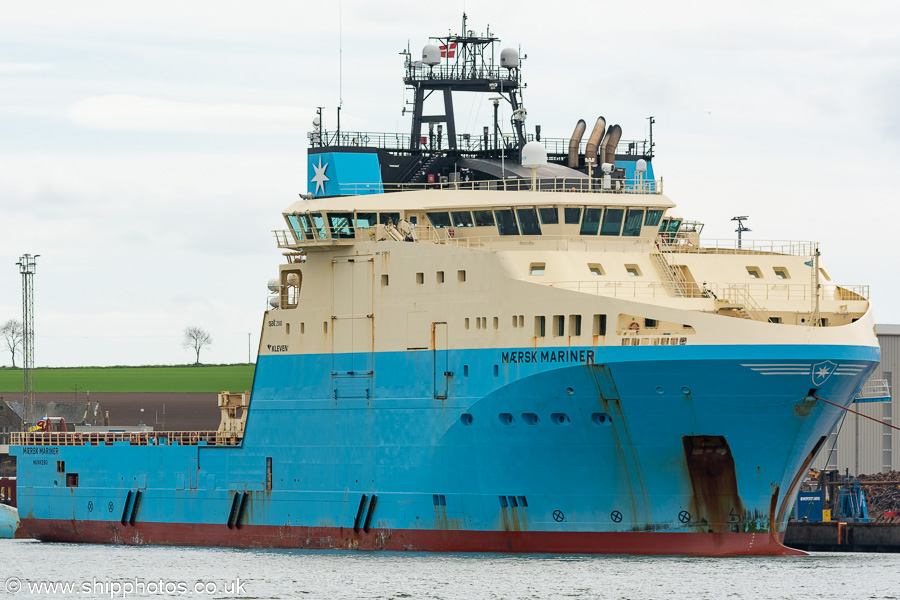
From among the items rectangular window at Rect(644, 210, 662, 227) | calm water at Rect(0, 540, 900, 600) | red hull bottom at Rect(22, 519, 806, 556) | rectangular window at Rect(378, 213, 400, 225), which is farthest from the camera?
rectangular window at Rect(378, 213, 400, 225)

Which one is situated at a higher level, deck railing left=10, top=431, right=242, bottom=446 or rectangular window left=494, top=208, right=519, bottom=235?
rectangular window left=494, top=208, right=519, bottom=235

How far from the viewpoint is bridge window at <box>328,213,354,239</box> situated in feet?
139

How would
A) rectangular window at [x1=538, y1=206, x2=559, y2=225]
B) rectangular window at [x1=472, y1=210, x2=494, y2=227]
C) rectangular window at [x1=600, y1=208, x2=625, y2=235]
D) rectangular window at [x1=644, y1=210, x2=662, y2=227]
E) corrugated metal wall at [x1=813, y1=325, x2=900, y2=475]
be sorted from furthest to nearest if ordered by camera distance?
corrugated metal wall at [x1=813, y1=325, x2=900, y2=475] → rectangular window at [x1=644, y1=210, x2=662, y2=227] → rectangular window at [x1=472, y1=210, x2=494, y2=227] → rectangular window at [x1=600, y1=208, x2=625, y2=235] → rectangular window at [x1=538, y1=206, x2=559, y2=225]

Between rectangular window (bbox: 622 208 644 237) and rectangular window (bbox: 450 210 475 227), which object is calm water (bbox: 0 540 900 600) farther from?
rectangular window (bbox: 622 208 644 237)

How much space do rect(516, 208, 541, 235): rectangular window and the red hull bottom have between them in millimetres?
7350

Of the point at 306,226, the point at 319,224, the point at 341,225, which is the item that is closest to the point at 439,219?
the point at 341,225

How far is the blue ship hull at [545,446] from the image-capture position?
36875 mm

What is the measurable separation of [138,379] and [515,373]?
7226 centimetres

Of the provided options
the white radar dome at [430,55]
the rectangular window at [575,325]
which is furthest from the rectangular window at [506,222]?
the white radar dome at [430,55]

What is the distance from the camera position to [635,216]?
41250mm

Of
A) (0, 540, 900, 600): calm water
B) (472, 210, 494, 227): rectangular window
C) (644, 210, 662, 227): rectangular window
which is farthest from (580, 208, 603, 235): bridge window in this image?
(0, 540, 900, 600): calm water

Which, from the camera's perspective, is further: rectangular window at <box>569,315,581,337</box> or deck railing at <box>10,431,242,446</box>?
deck railing at <box>10,431,242,446</box>

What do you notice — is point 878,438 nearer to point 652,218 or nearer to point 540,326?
point 652,218

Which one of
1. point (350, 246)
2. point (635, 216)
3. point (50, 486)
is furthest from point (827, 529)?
point (50, 486)
